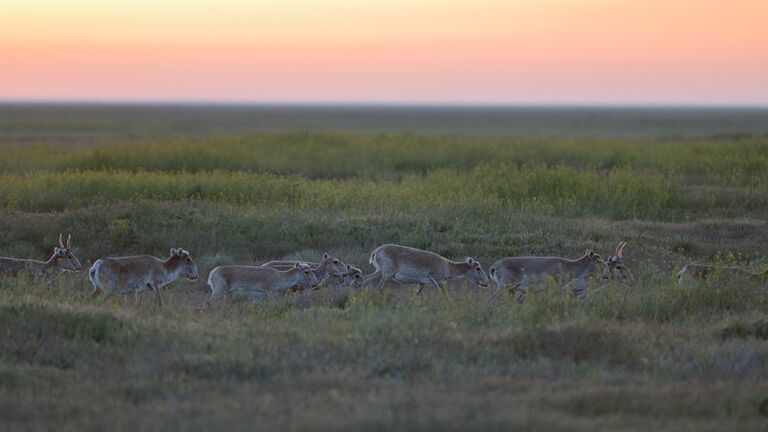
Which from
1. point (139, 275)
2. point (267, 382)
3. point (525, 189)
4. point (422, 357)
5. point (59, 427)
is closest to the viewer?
point (59, 427)

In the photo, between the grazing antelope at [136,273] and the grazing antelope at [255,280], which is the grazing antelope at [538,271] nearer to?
the grazing antelope at [255,280]

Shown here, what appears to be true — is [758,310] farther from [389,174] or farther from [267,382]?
[389,174]

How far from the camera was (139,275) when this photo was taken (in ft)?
50.8

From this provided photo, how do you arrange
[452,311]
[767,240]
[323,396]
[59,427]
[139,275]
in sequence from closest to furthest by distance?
[59,427] < [323,396] < [452,311] < [139,275] < [767,240]

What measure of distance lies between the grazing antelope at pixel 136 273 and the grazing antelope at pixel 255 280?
28.9 inches

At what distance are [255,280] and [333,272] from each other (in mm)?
1756

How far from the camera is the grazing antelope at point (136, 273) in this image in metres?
15.0

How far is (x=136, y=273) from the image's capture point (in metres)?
15.5

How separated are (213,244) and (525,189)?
11.1 metres

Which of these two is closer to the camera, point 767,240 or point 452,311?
point 452,311

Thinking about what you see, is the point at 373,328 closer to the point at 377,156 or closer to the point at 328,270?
the point at 328,270

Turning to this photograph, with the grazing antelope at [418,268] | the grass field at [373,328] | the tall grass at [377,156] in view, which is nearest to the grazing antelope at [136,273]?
the grass field at [373,328]

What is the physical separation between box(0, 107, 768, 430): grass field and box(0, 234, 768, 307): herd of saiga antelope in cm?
45

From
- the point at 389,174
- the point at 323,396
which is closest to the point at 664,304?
the point at 323,396
